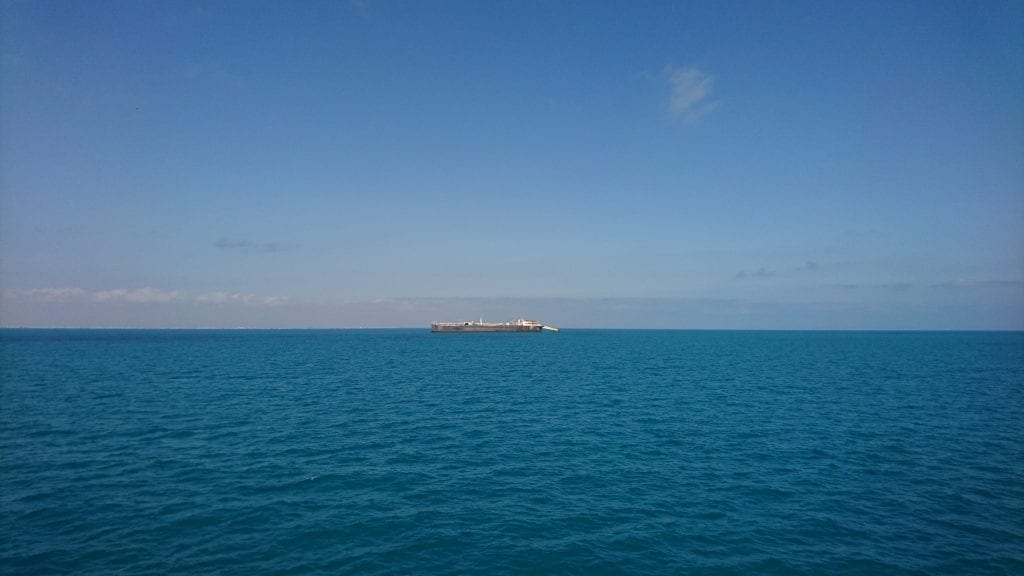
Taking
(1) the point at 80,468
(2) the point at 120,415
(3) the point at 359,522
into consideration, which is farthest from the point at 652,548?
(2) the point at 120,415

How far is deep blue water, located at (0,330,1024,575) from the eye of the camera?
20.9 meters

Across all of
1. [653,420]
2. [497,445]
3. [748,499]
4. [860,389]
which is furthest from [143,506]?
[860,389]

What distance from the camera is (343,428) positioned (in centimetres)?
4256

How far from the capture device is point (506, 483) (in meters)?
29.4

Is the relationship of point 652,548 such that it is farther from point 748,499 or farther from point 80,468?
point 80,468

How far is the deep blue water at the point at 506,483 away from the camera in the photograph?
68.5 feet

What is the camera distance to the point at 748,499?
1076 inches

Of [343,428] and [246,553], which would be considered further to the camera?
[343,428]

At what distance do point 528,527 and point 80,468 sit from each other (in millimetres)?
29513

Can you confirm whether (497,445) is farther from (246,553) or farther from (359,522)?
(246,553)

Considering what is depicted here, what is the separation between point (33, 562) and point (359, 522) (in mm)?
12798

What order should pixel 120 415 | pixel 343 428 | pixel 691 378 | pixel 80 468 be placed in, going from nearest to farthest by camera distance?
pixel 80 468 < pixel 343 428 < pixel 120 415 < pixel 691 378

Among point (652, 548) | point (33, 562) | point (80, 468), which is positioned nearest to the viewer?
point (33, 562)

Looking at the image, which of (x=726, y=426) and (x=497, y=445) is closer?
(x=497, y=445)
